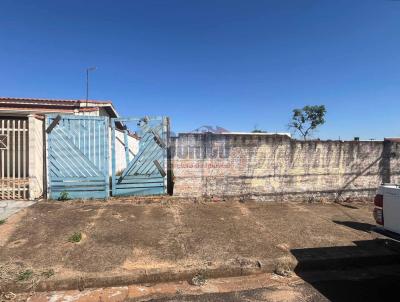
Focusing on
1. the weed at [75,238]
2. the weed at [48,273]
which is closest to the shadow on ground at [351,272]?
the weed at [48,273]

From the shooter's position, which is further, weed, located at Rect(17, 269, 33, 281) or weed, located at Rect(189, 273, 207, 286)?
weed, located at Rect(189, 273, 207, 286)

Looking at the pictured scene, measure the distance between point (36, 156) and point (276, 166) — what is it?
6737 millimetres

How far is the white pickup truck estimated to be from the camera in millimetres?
3955

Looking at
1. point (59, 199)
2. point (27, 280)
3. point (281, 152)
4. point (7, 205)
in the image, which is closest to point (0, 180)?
point (7, 205)

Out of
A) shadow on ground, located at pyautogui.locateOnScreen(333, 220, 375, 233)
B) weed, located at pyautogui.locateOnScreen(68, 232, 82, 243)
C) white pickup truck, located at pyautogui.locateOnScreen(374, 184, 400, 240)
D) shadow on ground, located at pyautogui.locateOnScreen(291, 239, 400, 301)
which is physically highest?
white pickup truck, located at pyautogui.locateOnScreen(374, 184, 400, 240)

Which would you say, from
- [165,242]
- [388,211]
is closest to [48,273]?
[165,242]

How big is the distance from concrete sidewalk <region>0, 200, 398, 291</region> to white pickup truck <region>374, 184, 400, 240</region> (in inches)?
37.9

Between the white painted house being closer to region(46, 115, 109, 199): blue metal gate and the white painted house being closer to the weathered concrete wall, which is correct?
region(46, 115, 109, 199): blue metal gate

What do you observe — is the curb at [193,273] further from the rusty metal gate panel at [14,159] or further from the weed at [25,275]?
the rusty metal gate panel at [14,159]

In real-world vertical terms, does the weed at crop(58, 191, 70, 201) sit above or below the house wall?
below

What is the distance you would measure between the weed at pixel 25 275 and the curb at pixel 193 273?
90mm

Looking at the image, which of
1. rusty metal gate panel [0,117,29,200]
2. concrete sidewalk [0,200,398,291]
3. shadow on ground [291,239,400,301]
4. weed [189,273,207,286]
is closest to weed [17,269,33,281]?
concrete sidewalk [0,200,398,291]

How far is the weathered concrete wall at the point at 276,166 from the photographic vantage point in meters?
8.30

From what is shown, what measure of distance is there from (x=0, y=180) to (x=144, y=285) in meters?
5.83
